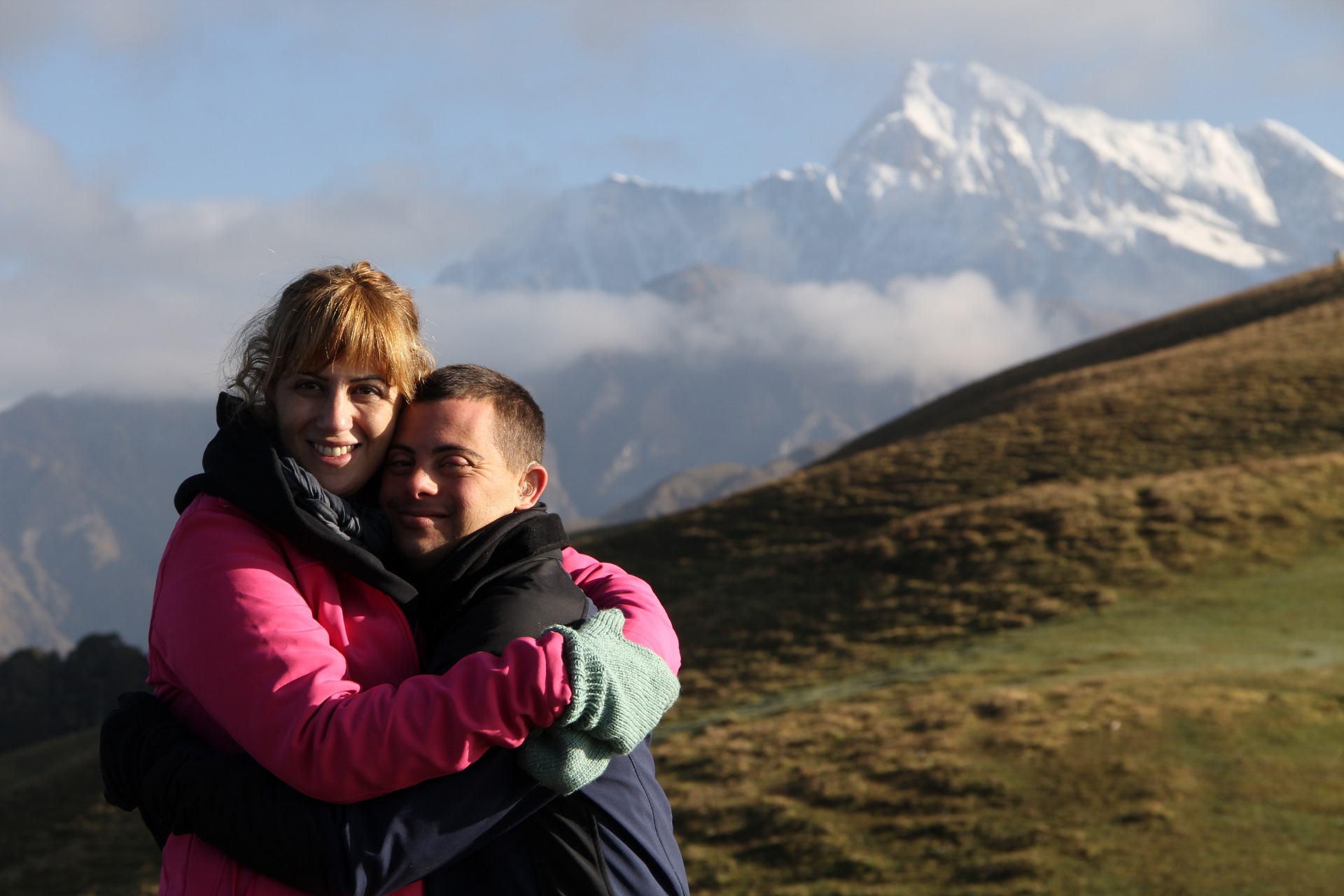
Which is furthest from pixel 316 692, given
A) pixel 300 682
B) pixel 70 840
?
pixel 70 840

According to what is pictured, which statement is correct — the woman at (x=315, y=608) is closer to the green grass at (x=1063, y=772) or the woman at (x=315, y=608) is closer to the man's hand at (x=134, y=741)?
the man's hand at (x=134, y=741)

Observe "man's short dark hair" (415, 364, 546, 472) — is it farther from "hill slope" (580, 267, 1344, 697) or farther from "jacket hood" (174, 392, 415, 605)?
"hill slope" (580, 267, 1344, 697)

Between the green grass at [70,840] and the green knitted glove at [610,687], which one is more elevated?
the green knitted glove at [610,687]

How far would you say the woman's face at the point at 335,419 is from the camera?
4.05 metres

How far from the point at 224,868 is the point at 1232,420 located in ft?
129

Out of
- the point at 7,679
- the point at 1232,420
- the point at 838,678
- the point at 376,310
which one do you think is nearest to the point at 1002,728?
the point at 838,678

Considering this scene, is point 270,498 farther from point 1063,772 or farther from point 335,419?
point 1063,772

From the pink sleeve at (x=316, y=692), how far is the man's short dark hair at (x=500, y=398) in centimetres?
93

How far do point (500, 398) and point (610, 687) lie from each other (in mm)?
1234

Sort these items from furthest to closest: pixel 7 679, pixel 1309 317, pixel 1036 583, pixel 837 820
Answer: pixel 7 679
pixel 1309 317
pixel 1036 583
pixel 837 820

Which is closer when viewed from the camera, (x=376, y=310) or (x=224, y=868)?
(x=224, y=868)

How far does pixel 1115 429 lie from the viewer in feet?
131

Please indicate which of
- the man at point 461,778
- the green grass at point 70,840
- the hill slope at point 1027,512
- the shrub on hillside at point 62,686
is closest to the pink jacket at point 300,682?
the man at point 461,778

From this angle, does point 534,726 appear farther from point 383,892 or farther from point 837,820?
point 837,820
